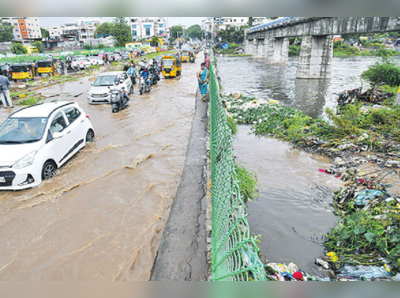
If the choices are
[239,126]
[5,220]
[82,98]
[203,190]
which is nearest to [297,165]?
[203,190]

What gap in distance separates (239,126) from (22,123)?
7.84 meters

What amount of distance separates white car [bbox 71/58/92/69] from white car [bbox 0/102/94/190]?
2605 cm

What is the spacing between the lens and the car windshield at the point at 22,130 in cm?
638

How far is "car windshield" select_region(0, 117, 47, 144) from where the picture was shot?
638 centimetres

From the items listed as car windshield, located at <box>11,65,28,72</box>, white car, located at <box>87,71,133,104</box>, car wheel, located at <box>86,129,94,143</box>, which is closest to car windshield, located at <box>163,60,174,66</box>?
white car, located at <box>87,71,133,104</box>

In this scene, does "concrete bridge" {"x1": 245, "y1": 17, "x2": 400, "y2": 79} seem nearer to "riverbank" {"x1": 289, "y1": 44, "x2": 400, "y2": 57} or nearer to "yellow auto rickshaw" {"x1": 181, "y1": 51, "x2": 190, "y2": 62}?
"yellow auto rickshaw" {"x1": 181, "y1": 51, "x2": 190, "y2": 62}

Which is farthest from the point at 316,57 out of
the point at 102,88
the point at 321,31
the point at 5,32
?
the point at 5,32

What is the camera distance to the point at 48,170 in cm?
655

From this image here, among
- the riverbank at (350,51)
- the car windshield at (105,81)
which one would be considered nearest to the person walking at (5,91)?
the car windshield at (105,81)

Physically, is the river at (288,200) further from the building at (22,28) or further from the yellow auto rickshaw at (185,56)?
the building at (22,28)

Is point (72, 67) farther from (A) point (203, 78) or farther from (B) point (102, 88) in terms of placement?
(A) point (203, 78)

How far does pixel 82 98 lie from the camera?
664 inches

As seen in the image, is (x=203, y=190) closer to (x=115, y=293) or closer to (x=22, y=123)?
(x=115, y=293)
